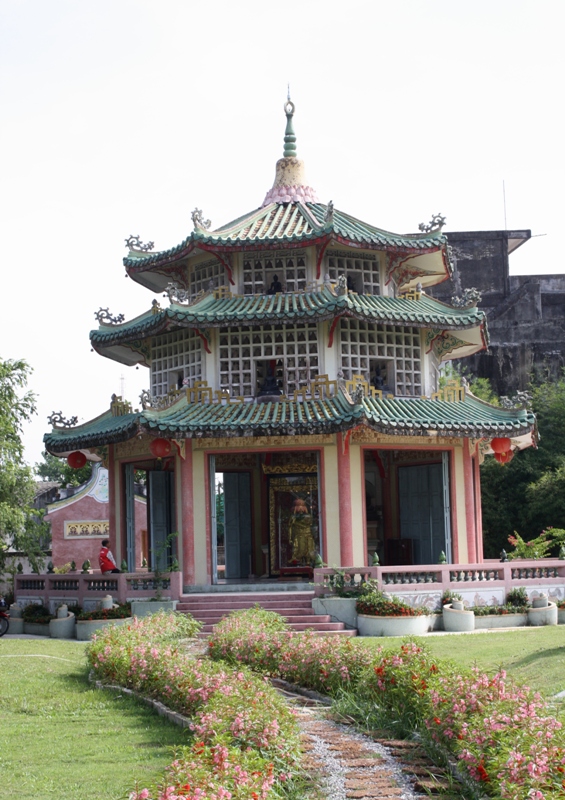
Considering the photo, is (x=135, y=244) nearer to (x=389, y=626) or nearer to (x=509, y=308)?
(x=389, y=626)

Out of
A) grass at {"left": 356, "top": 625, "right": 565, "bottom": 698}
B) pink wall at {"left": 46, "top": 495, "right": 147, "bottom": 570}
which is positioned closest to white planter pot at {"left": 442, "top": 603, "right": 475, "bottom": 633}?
grass at {"left": 356, "top": 625, "right": 565, "bottom": 698}

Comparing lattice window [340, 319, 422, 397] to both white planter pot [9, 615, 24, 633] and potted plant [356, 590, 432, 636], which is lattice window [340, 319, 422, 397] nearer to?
potted plant [356, 590, 432, 636]

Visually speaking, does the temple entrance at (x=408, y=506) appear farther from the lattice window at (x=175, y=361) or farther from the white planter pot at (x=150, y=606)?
the white planter pot at (x=150, y=606)

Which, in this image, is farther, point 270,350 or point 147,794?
point 270,350

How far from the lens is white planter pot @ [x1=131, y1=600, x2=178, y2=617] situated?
24.5 m

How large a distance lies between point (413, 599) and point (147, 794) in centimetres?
1733

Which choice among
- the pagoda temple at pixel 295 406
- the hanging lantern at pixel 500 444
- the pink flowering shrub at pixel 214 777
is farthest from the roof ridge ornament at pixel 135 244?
the pink flowering shrub at pixel 214 777

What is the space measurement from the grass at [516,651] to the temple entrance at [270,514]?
335 inches

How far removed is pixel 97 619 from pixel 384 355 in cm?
1011

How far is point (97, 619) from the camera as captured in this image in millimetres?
24359

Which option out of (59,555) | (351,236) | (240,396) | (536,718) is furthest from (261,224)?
A: (59,555)

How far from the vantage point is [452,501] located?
2803 cm

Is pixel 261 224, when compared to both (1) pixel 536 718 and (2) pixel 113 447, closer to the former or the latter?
(2) pixel 113 447

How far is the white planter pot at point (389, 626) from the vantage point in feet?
74.9
